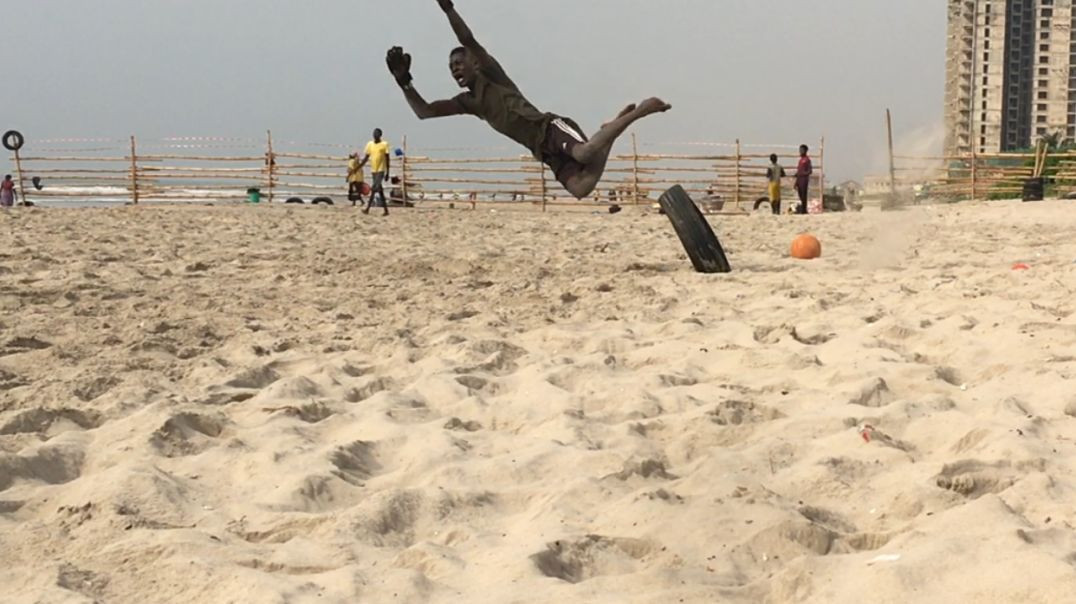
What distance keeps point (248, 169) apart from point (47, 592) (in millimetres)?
22371

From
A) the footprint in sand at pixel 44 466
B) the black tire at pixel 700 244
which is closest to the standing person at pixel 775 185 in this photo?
the black tire at pixel 700 244

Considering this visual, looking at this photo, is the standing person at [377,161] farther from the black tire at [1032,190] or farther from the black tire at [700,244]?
the black tire at [1032,190]

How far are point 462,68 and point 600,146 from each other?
946mm

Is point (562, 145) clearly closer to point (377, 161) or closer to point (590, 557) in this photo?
point (590, 557)

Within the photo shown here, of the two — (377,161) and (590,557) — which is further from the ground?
(377,161)

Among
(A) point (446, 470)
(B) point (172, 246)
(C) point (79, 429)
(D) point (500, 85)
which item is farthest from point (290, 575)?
(B) point (172, 246)

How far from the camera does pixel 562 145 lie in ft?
20.5

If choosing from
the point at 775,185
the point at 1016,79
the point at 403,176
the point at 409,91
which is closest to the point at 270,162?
the point at 403,176

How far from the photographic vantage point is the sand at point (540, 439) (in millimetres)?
2736

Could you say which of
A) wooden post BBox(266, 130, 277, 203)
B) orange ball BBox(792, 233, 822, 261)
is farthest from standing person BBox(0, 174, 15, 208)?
orange ball BBox(792, 233, 822, 261)

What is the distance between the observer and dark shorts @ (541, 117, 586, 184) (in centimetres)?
623

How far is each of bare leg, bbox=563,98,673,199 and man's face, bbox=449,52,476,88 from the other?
2.46 feet

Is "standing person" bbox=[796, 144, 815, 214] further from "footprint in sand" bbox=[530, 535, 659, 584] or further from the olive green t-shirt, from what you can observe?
"footprint in sand" bbox=[530, 535, 659, 584]

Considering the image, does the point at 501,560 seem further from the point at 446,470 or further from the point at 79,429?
the point at 79,429
